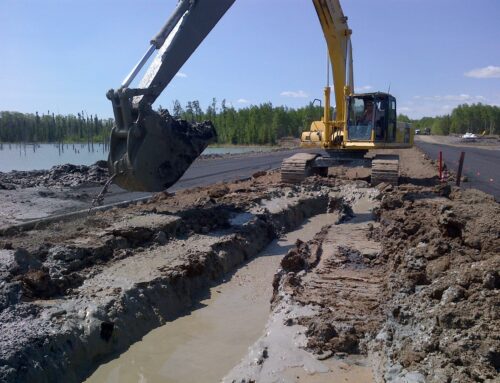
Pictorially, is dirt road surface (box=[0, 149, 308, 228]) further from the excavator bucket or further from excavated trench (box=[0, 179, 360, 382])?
the excavator bucket

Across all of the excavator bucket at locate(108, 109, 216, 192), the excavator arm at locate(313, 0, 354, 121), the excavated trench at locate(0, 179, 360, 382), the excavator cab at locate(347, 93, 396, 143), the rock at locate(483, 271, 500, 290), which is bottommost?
the excavated trench at locate(0, 179, 360, 382)

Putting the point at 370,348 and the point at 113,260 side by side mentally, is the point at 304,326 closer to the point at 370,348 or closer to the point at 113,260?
the point at 370,348

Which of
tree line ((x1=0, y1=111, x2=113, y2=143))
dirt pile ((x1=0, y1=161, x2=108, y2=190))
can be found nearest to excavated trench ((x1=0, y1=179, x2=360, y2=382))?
dirt pile ((x1=0, y1=161, x2=108, y2=190))

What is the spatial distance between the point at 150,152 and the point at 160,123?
23.6 inches

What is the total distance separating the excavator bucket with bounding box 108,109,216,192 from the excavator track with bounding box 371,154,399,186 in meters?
6.44

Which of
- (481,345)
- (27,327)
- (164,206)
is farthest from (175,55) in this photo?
(481,345)

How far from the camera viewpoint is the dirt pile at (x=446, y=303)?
3588mm

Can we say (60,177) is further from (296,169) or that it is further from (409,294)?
(409,294)

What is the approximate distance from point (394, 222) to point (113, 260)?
15.0 ft

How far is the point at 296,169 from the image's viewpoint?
15672 mm

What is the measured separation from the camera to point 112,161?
9.58 m

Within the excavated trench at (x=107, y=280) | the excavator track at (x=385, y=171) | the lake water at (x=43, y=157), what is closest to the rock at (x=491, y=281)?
the excavated trench at (x=107, y=280)

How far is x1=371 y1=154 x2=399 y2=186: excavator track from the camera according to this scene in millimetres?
14289

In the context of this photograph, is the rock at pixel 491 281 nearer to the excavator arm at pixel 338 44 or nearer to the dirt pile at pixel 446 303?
the dirt pile at pixel 446 303
